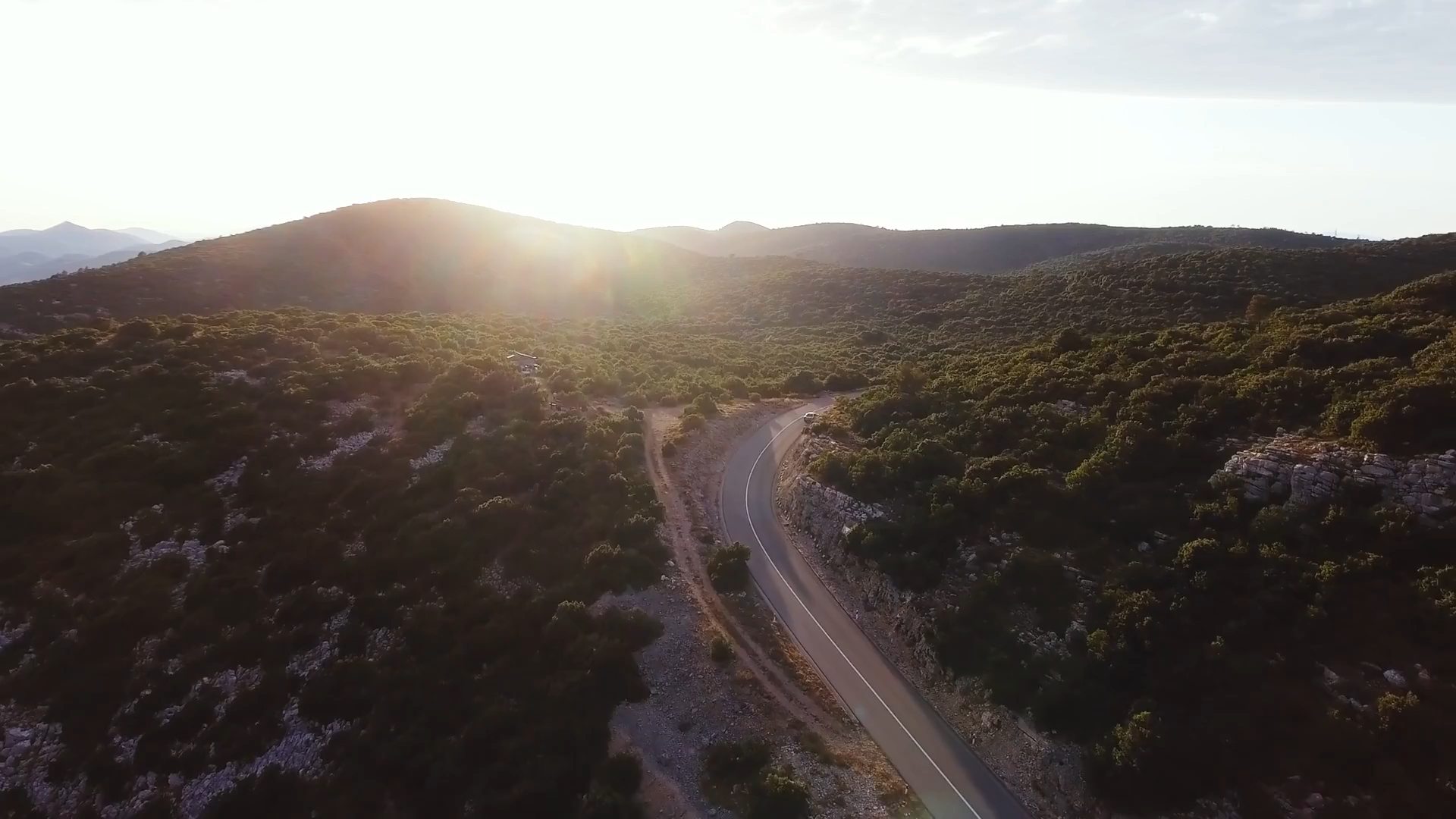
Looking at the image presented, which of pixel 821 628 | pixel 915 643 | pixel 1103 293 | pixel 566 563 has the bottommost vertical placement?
pixel 821 628

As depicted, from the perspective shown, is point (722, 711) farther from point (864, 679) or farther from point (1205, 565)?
point (1205, 565)

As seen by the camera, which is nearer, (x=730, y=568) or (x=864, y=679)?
(x=864, y=679)

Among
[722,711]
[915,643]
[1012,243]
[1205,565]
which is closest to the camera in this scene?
[1205,565]

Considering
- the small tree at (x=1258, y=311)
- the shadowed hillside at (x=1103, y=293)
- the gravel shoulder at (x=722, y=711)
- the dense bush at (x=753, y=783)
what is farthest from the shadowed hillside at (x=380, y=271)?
the small tree at (x=1258, y=311)

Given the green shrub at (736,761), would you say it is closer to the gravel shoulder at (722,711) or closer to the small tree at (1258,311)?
the gravel shoulder at (722,711)

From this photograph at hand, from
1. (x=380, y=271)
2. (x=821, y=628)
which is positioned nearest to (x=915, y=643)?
(x=821, y=628)

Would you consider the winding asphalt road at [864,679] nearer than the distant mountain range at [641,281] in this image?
Yes

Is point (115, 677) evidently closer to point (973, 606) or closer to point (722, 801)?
point (722, 801)
